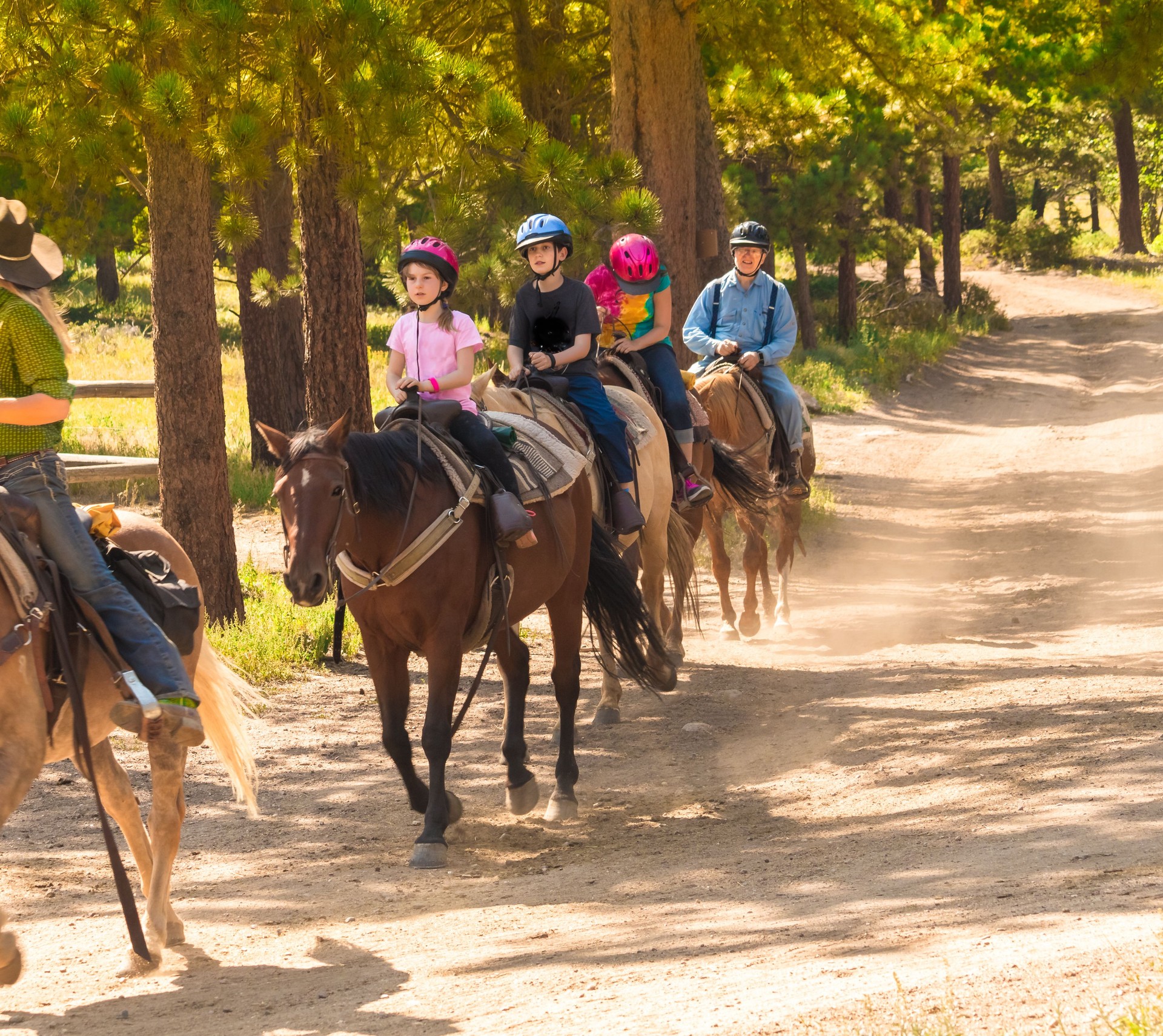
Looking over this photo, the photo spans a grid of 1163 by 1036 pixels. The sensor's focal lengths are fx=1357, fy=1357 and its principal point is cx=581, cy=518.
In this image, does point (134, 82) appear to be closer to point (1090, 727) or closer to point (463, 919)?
point (463, 919)

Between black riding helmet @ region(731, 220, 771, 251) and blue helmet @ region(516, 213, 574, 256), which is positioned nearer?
blue helmet @ region(516, 213, 574, 256)

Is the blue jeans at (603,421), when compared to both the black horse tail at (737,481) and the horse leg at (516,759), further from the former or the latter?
the black horse tail at (737,481)

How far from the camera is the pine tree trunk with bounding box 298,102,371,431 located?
1117cm

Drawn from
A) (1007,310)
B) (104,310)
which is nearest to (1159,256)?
(1007,310)

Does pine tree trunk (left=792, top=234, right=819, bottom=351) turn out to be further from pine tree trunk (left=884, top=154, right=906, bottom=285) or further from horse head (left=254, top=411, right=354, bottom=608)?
horse head (left=254, top=411, right=354, bottom=608)

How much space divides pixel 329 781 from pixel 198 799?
73 centimetres

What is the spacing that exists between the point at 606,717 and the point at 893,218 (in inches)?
1109

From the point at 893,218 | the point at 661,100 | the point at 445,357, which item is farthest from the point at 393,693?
the point at 893,218

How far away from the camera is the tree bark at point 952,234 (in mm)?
35438

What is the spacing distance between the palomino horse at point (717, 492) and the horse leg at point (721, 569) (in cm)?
31

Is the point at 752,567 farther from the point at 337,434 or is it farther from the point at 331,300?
the point at 337,434

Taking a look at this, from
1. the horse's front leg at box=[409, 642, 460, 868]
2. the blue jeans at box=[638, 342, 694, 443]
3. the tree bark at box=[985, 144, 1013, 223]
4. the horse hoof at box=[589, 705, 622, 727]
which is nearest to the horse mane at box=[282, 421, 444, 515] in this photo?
the horse's front leg at box=[409, 642, 460, 868]

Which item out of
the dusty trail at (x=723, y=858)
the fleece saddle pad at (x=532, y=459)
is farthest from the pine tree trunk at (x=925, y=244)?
the fleece saddle pad at (x=532, y=459)

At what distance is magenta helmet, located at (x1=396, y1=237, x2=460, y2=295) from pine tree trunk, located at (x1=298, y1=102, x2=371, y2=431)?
4.38 m
